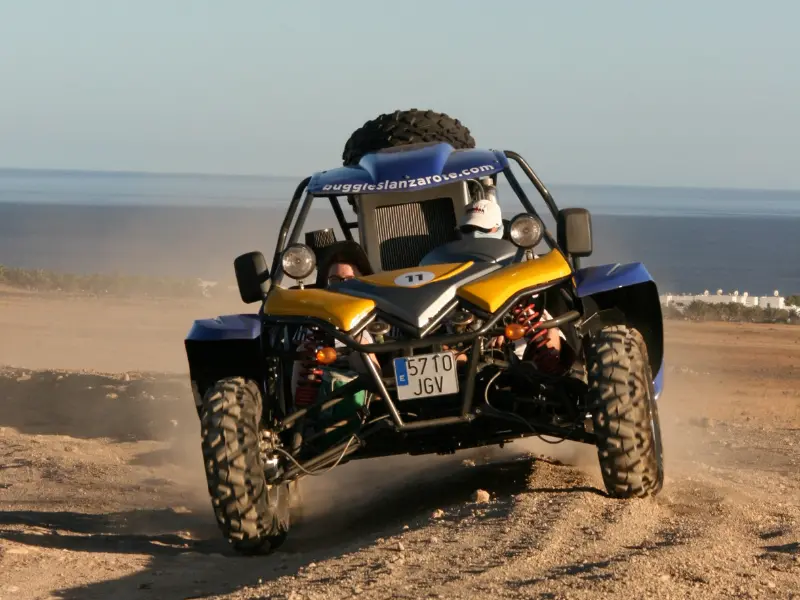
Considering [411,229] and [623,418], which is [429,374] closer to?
[623,418]

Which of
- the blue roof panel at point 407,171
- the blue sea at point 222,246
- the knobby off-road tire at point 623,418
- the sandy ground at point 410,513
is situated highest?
the blue roof panel at point 407,171

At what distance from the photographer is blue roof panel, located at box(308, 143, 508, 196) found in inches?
364

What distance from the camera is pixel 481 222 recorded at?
362 inches

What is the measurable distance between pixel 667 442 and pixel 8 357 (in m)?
11.1

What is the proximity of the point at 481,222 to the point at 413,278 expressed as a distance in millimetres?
1167

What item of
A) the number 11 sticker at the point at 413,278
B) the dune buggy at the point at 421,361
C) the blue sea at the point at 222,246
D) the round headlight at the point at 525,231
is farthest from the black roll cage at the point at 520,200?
the blue sea at the point at 222,246

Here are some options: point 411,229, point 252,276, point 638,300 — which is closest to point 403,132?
point 411,229

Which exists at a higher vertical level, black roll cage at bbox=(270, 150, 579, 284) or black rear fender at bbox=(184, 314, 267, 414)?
black roll cage at bbox=(270, 150, 579, 284)

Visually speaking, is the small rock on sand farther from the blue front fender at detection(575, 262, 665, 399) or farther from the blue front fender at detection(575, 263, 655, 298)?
the blue front fender at detection(575, 263, 655, 298)

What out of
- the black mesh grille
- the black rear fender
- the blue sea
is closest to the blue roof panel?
the black mesh grille

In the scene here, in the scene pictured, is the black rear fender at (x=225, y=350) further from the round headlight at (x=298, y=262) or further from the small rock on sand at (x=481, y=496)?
the small rock on sand at (x=481, y=496)

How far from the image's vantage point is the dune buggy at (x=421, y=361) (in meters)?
7.67

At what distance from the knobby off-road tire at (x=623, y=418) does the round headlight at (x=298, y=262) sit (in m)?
1.94

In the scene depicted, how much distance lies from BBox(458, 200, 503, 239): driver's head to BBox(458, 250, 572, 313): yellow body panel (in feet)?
2.96
